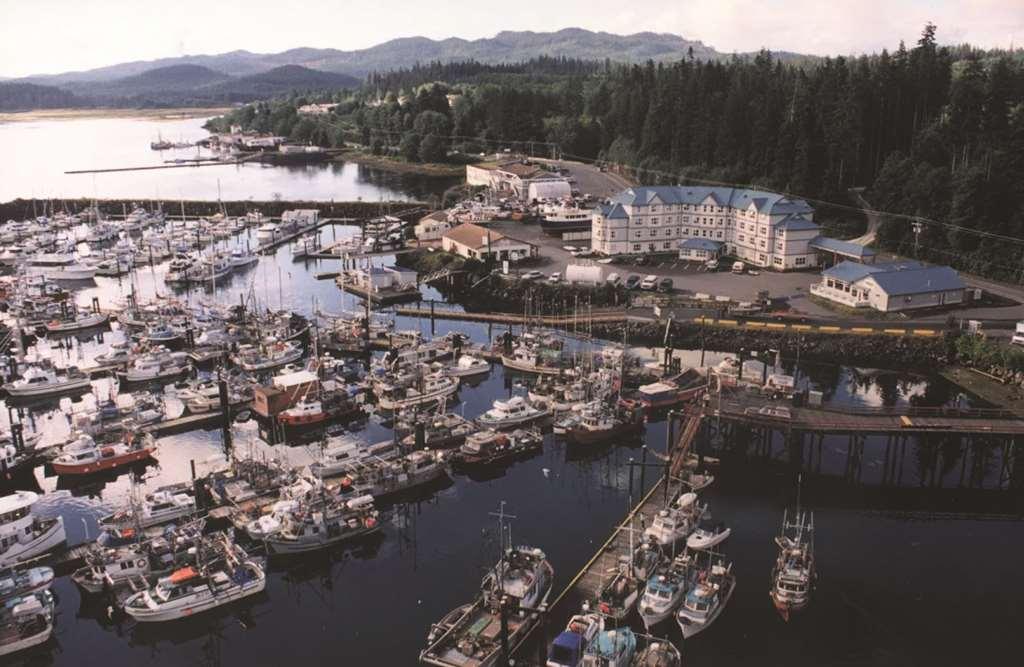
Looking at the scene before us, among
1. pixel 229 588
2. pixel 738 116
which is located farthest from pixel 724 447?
pixel 738 116

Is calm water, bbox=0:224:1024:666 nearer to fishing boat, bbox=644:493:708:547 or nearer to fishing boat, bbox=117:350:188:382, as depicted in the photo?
fishing boat, bbox=644:493:708:547

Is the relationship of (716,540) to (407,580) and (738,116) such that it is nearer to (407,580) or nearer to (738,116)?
(407,580)

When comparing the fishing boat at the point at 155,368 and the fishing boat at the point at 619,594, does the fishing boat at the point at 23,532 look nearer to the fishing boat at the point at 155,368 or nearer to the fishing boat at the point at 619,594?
the fishing boat at the point at 155,368

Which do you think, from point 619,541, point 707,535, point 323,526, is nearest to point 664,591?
point 619,541

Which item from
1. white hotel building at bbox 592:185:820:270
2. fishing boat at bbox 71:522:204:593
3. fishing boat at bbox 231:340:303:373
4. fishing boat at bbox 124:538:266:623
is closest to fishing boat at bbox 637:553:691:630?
fishing boat at bbox 124:538:266:623

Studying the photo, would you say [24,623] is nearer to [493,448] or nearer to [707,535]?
[493,448]
